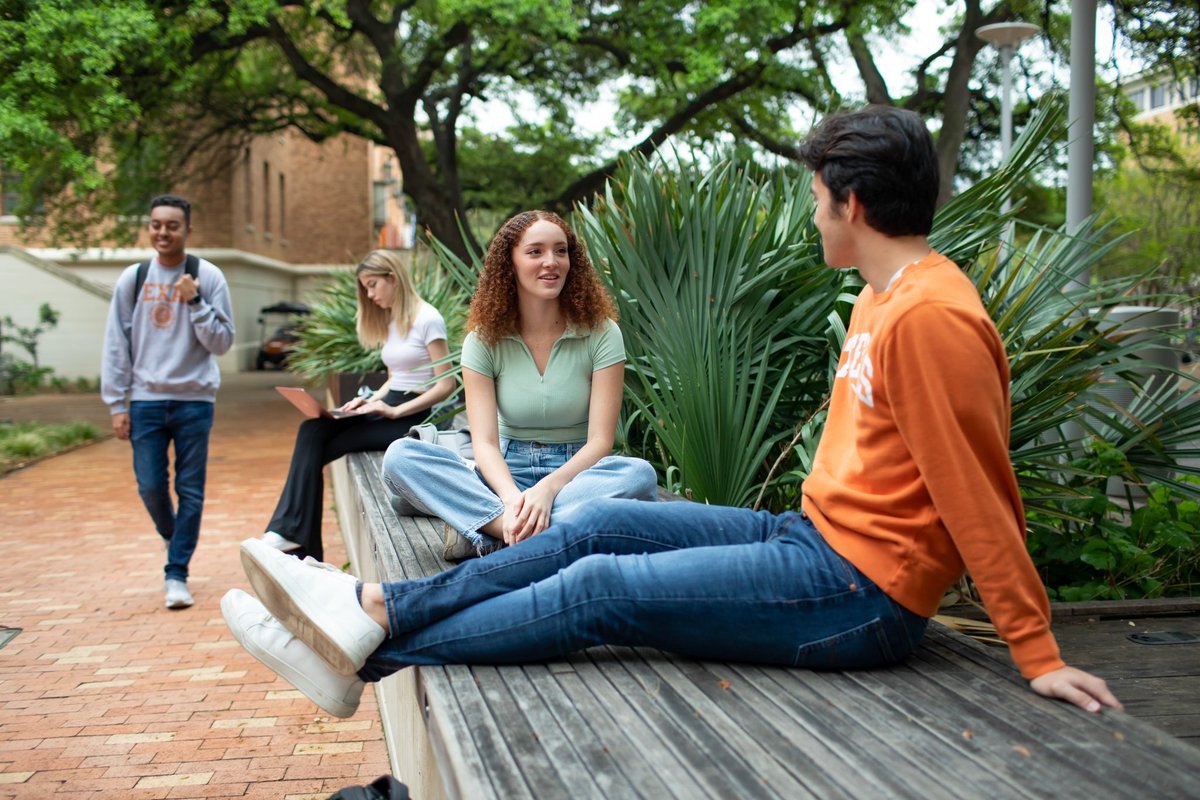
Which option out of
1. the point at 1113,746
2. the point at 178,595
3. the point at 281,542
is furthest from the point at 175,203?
the point at 1113,746

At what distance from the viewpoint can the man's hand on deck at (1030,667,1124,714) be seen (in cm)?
197

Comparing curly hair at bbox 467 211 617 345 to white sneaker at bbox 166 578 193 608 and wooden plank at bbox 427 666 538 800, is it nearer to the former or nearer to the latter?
wooden plank at bbox 427 666 538 800

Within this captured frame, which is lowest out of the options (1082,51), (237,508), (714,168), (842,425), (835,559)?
(237,508)

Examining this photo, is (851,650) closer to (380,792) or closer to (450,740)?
(450,740)

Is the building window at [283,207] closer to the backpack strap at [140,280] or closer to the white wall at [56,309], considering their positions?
the white wall at [56,309]

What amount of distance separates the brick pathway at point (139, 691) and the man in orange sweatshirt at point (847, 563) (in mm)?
1376

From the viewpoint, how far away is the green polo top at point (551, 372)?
3.52 meters

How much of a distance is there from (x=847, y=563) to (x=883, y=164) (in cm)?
80

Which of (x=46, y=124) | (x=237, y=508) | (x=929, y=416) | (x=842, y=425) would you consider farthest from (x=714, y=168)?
(x=46, y=124)

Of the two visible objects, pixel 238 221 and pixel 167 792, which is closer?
pixel 167 792

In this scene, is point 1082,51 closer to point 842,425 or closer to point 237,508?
point 842,425

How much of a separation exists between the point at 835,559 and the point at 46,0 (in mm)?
12372

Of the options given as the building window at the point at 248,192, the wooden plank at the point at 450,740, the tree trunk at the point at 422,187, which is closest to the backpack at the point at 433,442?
the wooden plank at the point at 450,740

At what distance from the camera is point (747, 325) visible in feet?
13.8
